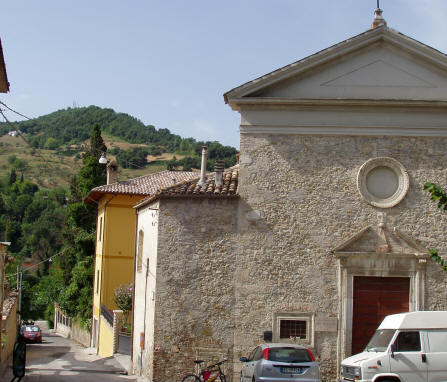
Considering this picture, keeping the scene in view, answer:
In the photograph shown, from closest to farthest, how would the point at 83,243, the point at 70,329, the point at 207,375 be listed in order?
the point at 207,375 < the point at 83,243 < the point at 70,329

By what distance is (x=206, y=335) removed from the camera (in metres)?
16.6

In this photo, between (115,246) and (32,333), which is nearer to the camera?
(115,246)

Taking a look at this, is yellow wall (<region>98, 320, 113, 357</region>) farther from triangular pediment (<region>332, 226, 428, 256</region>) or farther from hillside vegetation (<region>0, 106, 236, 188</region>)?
hillside vegetation (<region>0, 106, 236, 188</region>)

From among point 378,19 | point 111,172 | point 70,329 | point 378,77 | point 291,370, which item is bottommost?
point 70,329

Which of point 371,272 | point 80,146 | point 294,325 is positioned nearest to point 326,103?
point 371,272

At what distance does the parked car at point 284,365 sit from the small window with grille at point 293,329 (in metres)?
3.04

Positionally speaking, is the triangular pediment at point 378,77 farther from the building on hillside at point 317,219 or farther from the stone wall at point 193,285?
the stone wall at point 193,285

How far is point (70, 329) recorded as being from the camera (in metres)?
48.2

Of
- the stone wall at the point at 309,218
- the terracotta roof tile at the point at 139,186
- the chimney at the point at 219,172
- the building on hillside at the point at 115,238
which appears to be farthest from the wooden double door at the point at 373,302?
the building on hillside at the point at 115,238

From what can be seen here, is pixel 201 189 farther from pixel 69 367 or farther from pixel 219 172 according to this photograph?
pixel 69 367

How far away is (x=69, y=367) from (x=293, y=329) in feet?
39.6

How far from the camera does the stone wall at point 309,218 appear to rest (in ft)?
54.3

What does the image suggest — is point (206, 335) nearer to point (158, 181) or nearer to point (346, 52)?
point (346, 52)

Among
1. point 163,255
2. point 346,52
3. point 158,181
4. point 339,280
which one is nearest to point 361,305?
point 339,280
